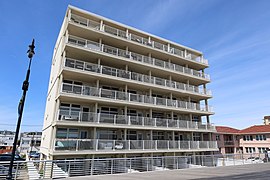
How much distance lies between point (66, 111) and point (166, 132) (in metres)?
11.5

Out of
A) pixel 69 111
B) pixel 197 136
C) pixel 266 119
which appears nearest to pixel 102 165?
pixel 69 111

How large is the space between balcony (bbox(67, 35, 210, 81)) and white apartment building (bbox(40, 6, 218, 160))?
0.10 metres

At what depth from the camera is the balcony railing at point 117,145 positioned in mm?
13709

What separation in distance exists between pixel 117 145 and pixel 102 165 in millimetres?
2024

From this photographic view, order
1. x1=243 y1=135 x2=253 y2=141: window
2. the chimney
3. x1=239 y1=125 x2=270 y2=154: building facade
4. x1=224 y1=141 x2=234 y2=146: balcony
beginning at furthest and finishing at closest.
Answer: the chimney < x1=243 y1=135 x2=253 y2=141: window < x1=224 y1=141 x2=234 y2=146: balcony < x1=239 y1=125 x2=270 y2=154: building facade

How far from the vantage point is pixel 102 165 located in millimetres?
14664

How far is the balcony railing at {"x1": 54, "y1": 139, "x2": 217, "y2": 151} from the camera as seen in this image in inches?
540

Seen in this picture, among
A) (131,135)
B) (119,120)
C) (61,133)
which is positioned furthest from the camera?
(131,135)

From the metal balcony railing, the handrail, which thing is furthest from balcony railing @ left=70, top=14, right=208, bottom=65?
the metal balcony railing

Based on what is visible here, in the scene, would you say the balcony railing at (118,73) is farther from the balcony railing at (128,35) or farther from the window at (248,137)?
the window at (248,137)

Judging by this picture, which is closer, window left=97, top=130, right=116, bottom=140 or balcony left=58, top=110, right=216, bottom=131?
balcony left=58, top=110, right=216, bottom=131

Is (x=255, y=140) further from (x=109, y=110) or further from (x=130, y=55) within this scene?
(x=109, y=110)

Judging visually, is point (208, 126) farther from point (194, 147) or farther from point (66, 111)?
point (66, 111)

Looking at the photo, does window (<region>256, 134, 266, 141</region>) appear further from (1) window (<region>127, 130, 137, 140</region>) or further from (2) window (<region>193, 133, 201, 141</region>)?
(1) window (<region>127, 130, 137, 140</region>)
